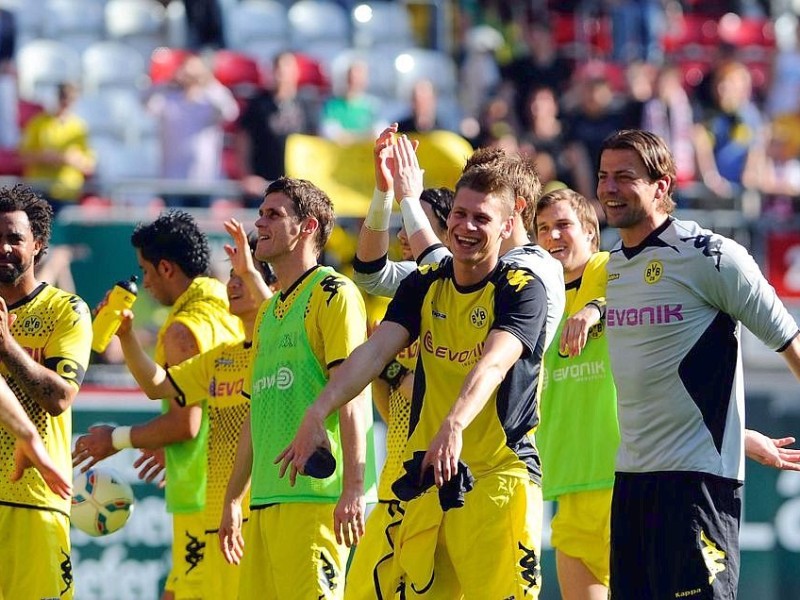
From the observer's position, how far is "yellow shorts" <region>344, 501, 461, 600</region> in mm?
6590

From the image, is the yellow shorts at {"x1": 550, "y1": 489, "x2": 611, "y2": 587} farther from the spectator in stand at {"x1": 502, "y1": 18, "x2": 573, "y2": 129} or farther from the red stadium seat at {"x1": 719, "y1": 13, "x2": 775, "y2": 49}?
the red stadium seat at {"x1": 719, "y1": 13, "x2": 775, "y2": 49}

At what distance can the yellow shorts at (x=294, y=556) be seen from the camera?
283 inches

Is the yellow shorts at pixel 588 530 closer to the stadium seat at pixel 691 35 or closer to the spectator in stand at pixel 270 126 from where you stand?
the spectator in stand at pixel 270 126

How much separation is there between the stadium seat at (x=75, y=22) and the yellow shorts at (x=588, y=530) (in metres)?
12.0

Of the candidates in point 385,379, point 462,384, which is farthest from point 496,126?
point 462,384

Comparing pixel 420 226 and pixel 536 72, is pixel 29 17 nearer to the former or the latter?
pixel 536 72

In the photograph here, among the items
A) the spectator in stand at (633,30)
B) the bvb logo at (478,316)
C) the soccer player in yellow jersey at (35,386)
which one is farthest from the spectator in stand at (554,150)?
the bvb logo at (478,316)

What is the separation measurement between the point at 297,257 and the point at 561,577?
2369 mm

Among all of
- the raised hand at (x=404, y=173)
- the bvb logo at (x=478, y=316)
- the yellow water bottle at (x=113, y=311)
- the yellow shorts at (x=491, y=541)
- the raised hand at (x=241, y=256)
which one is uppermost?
the raised hand at (x=404, y=173)

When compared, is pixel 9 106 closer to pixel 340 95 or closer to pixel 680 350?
pixel 340 95

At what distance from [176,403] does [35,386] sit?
1.95 metres

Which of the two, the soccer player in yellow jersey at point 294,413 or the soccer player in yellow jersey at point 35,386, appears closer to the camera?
the soccer player in yellow jersey at point 294,413

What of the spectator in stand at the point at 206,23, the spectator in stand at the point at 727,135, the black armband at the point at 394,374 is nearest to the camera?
the black armband at the point at 394,374

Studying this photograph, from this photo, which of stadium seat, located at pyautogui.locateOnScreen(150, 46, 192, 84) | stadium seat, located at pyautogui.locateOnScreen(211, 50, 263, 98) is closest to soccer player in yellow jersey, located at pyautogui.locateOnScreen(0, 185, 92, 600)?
stadium seat, located at pyautogui.locateOnScreen(211, 50, 263, 98)
